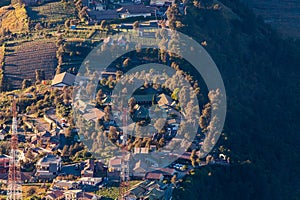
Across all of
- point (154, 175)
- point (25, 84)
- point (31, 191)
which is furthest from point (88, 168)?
point (25, 84)

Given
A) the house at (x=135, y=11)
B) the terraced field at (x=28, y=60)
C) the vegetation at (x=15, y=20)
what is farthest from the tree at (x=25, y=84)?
the house at (x=135, y=11)

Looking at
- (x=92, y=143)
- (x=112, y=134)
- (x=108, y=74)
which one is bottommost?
(x=92, y=143)

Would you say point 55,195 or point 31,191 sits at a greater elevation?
point 55,195

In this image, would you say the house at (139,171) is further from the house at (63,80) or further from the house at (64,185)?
the house at (63,80)

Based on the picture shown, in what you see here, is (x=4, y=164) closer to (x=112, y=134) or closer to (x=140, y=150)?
(x=112, y=134)

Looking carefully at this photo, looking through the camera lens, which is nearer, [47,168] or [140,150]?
[47,168]

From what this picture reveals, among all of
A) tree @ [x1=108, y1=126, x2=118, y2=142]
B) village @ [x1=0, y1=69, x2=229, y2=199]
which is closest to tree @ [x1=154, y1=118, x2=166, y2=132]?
village @ [x1=0, y1=69, x2=229, y2=199]

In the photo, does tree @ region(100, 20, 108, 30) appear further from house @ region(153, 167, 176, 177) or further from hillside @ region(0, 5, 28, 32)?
house @ region(153, 167, 176, 177)
